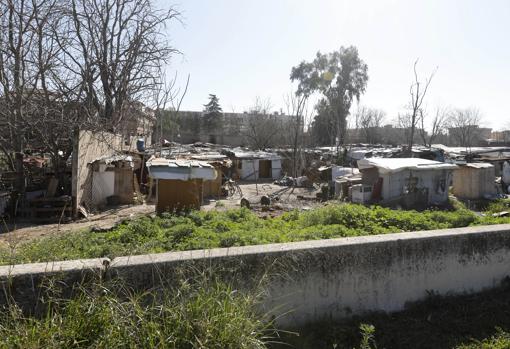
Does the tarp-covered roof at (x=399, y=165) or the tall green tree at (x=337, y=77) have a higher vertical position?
the tall green tree at (x=337, y=77)

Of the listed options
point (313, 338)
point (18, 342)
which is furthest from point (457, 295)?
point (18, 342)

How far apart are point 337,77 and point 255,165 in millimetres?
20415

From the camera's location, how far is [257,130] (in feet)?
155

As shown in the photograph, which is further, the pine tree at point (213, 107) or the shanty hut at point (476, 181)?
the pine tree at point (213, 107)

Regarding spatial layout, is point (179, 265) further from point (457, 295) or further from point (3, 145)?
point (3, 145)

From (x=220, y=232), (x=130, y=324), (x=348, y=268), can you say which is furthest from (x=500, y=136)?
(x=130, y=324)

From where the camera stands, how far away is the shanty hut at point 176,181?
36.8 feet

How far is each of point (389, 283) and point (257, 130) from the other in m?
43.9

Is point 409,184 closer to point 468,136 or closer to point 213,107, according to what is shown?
point 213,107

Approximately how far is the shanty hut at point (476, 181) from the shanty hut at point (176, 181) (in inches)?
514

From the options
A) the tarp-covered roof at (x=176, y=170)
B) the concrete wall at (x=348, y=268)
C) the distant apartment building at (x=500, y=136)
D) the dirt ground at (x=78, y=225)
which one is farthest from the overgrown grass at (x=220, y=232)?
the distant apartment building at (x=500, y=136)

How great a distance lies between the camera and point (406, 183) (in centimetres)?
1603

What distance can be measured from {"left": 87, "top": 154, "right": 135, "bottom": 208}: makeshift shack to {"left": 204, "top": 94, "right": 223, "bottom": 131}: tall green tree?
122 ft

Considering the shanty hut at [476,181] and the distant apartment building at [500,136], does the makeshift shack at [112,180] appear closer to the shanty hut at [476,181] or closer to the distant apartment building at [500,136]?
the shanty hut at [476,181]
